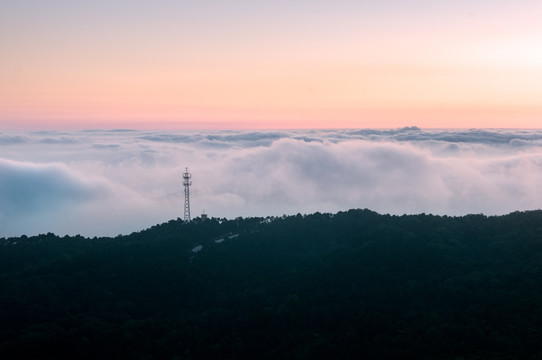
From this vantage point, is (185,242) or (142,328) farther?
(185,242)

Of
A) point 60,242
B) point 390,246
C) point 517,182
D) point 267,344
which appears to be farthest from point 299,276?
point 517,182

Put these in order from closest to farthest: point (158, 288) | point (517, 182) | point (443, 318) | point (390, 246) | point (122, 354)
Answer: point (122, 354) → point (443, 318) → point (158, 288) → point (390, 246) → point (517, 182)

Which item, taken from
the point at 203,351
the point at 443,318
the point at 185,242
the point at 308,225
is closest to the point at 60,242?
the point at 185,242

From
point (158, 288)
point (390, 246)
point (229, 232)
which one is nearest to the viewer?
point (158, 288)

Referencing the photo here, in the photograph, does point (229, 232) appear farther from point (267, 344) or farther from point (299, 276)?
point (267, 344)

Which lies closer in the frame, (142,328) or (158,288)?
(142,328)

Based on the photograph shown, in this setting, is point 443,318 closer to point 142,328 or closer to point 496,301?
point 496,301
